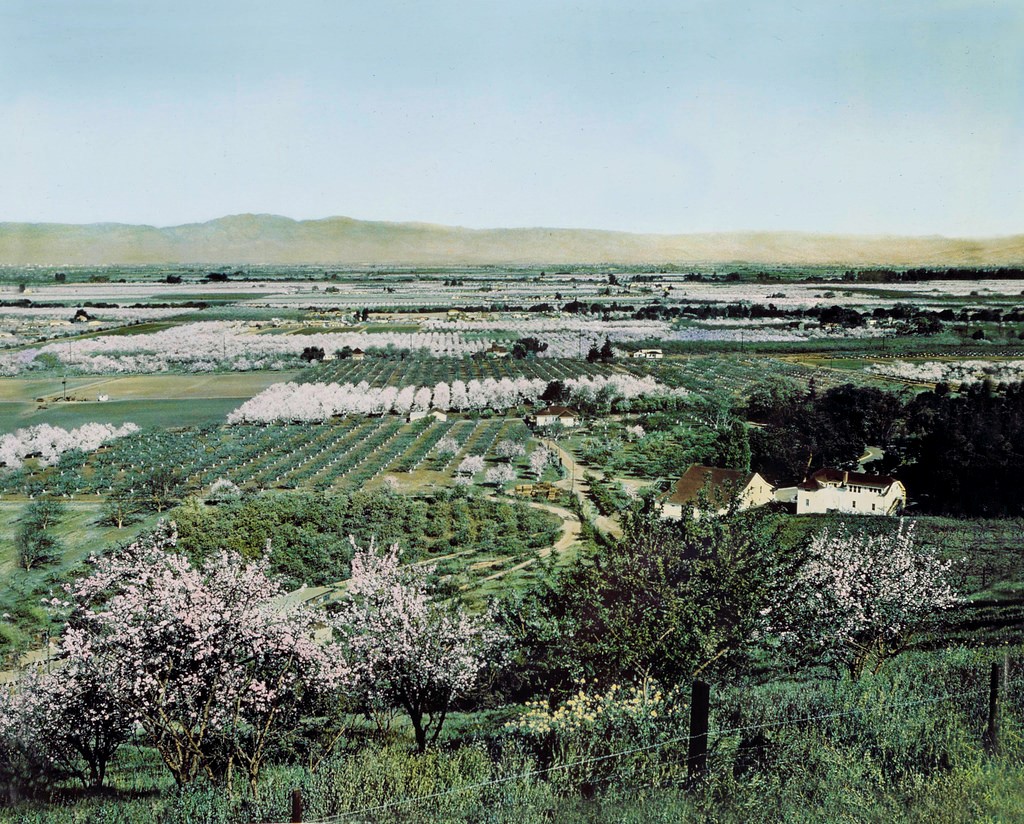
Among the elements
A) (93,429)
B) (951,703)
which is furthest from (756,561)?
(93,429)

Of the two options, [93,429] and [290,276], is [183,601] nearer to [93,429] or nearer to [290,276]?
[93,429]

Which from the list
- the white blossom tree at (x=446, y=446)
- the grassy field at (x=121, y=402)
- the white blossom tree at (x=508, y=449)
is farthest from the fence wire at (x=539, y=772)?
the grassy field at (x=121, y=402)

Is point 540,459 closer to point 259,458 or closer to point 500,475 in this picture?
point 500,475

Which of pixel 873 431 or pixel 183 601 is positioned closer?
pixel 183 601

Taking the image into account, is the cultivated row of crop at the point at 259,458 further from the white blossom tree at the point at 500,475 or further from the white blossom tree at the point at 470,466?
the white blossom tree at the point at 500,475

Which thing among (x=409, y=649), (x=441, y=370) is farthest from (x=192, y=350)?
(x=409, y=649)

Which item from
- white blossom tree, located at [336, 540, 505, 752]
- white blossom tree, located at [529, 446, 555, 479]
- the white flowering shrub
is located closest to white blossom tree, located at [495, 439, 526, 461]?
white blossom tree, located at [529, 446, 555, 479]
